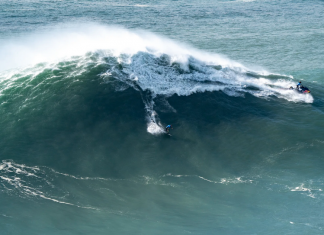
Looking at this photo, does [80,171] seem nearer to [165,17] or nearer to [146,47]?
[146,47]

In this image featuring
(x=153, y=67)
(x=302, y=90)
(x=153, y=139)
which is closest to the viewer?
(x=153, y=139)

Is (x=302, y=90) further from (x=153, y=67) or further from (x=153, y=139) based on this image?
(x=153, y=139)

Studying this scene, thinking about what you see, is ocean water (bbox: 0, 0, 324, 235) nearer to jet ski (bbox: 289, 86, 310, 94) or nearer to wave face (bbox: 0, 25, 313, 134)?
wave face (bbox: 0, 25, 313, 134)

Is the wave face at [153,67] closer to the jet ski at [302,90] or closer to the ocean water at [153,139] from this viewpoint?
the ocean water at [153,139]

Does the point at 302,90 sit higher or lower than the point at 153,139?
higher

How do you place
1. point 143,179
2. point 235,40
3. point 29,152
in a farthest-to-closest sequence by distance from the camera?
point 235,40, point 29,152, point 143,179

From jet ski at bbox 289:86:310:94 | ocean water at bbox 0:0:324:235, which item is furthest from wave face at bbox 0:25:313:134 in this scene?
jet ski at bbox 289:86:310:94

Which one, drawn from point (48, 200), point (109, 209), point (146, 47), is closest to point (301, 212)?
point (109, 209)

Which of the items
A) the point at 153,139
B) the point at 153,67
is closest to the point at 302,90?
the point at 153,67
